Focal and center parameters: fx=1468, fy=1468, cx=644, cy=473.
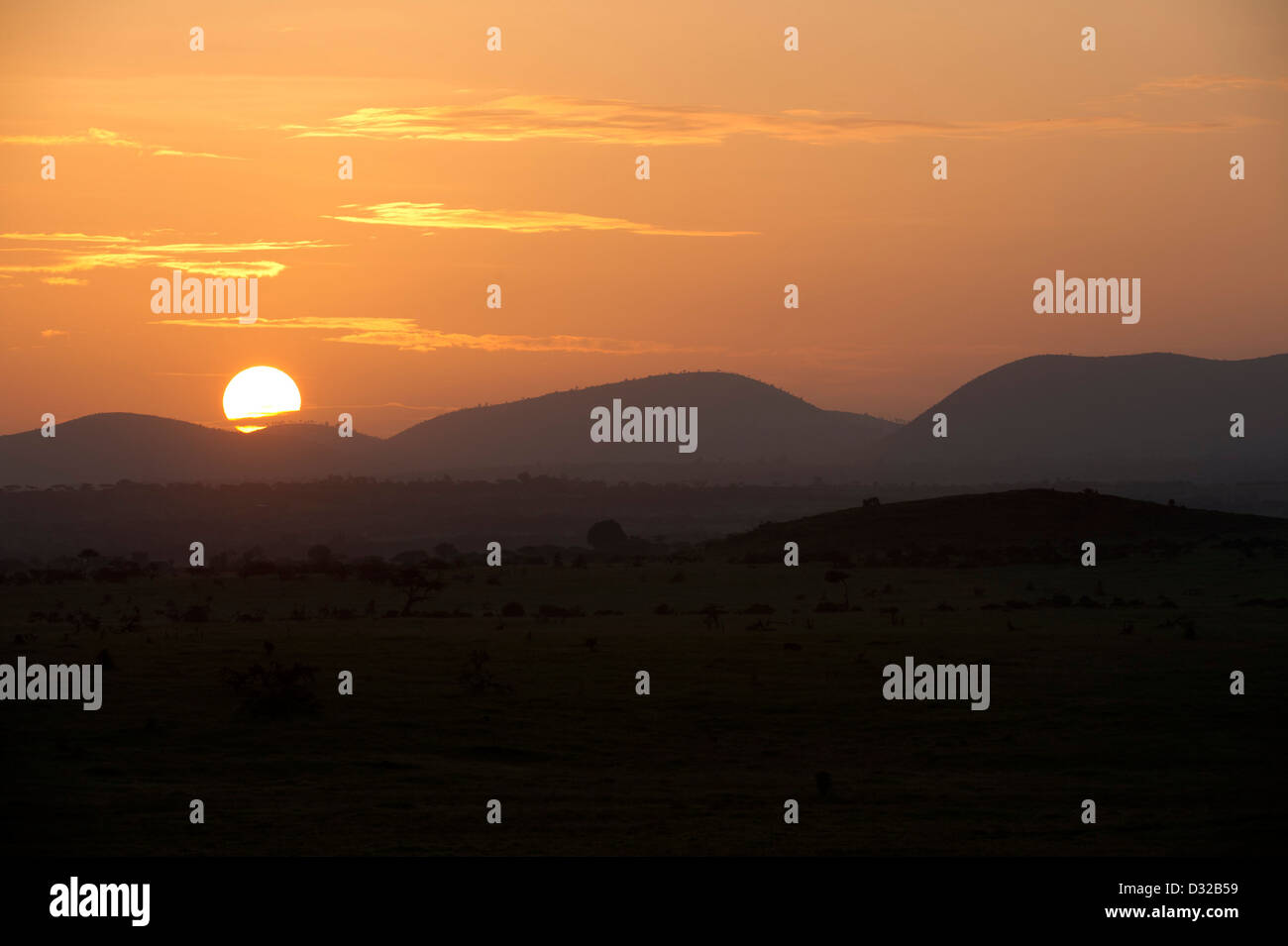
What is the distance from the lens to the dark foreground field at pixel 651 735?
60.3ft

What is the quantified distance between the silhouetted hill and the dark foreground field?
2616 cm

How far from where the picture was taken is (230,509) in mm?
137000

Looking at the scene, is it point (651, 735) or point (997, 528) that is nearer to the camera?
point (651, 735)

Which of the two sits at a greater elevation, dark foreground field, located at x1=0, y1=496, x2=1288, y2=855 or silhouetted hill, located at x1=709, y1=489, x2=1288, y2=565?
silhouetted hill, located at x1=709, y1=489, x2=1288, y2=565

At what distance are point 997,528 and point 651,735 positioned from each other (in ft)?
178

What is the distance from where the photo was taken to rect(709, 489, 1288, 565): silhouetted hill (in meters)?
71.2

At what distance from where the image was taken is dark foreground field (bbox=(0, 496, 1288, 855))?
60.3 feet

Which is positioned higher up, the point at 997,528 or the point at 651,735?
the point at 997,528

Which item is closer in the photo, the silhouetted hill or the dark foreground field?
the dark foreground field

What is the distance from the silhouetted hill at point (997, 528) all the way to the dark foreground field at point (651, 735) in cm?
Answer: 2616

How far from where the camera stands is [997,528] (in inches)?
3000
